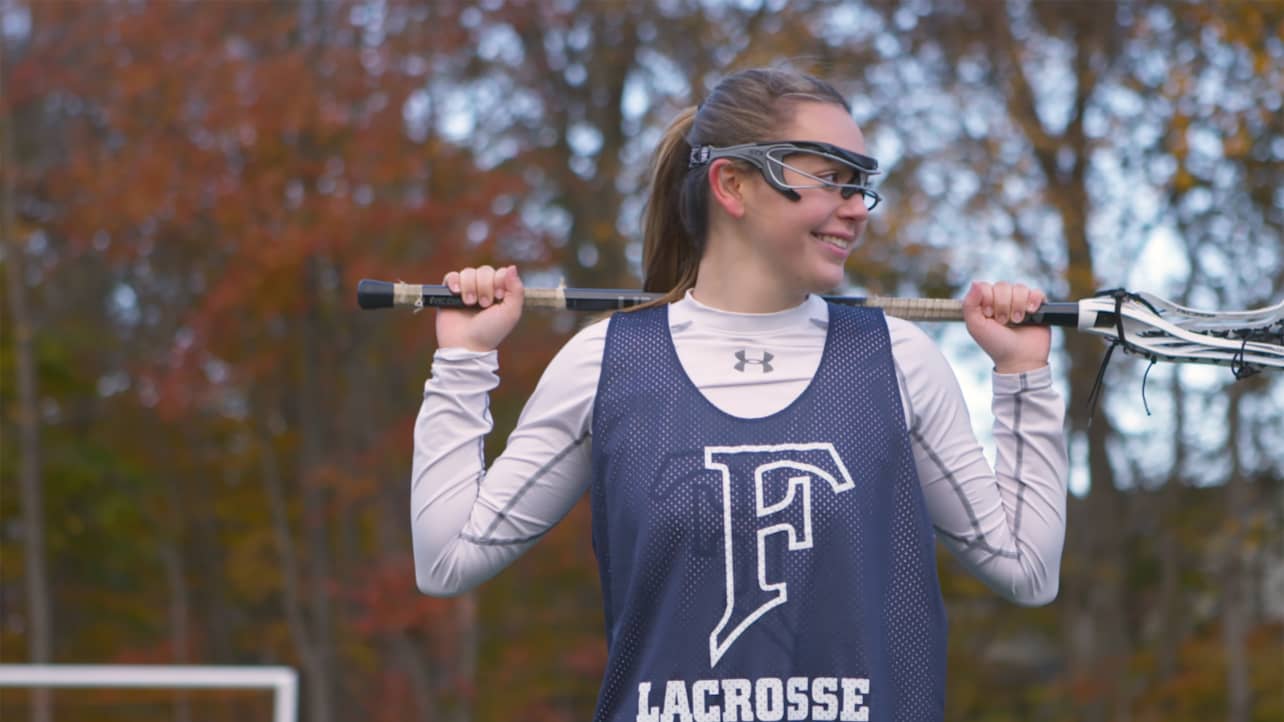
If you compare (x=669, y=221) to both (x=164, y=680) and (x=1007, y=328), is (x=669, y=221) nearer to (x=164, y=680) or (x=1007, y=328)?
(x=1007, y=328)

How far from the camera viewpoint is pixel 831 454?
2.15 metres

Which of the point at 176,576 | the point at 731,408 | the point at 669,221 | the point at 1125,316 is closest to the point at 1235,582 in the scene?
the point at 1125,316

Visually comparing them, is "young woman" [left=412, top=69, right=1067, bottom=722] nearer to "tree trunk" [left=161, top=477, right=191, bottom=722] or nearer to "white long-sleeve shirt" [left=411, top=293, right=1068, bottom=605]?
"white long-sleeve shirt" [left=411, top=293, right=1068, bottom=605]

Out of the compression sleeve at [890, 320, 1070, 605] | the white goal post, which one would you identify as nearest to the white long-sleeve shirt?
the compression sleeve at [890, 320, 1070, 605]

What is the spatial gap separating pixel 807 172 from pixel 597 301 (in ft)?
1.18

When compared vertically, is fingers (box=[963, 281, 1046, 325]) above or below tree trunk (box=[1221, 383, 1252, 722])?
above

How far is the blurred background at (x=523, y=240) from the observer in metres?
11.3

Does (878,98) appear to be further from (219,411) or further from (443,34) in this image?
(219,411)

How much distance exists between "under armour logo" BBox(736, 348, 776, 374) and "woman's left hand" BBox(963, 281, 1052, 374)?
0.28 m

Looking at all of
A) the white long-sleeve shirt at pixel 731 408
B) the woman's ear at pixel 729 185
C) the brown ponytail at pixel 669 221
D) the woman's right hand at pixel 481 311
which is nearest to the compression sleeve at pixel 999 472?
the white long-sleeve shirt at pixel 731 408

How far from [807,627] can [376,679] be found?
14.7 meters

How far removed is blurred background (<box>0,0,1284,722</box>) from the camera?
1134 cm

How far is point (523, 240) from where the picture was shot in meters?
12.8

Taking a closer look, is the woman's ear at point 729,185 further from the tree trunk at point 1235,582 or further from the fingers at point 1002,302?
the tree trunk at point 1235,582
